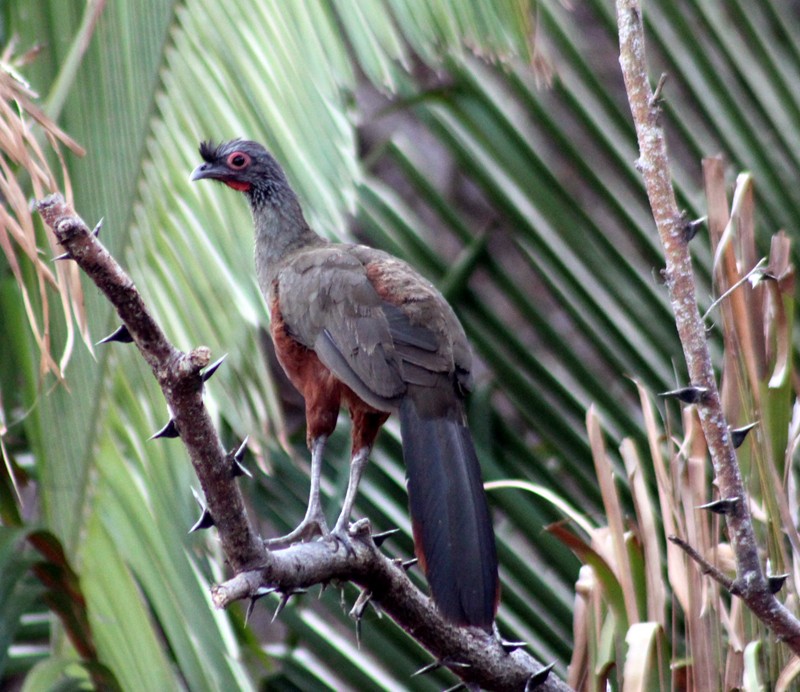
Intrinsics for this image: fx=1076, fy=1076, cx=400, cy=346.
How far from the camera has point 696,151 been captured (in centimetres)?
405

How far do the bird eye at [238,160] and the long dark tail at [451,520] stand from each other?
1378 millimetres

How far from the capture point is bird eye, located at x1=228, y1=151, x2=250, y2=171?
3.74 meters

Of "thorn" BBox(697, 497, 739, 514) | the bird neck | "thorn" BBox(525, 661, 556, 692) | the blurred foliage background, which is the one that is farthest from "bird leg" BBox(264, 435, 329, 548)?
"thorn" BBox(697, 497, 739, 514)

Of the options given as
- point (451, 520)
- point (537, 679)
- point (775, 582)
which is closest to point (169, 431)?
point (451, 520)

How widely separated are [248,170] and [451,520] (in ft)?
6.06

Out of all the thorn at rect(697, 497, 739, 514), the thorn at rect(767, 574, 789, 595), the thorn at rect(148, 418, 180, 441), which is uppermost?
the thorn at rect(148, 418, 180, 441)

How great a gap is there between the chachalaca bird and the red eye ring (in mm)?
24

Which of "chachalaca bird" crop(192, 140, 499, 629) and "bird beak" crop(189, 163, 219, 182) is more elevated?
"bird beak" crop(189, 163, 219, 182)

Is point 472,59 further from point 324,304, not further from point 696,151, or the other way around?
point 324,304

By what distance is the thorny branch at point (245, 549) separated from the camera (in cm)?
156

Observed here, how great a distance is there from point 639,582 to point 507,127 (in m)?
2.04

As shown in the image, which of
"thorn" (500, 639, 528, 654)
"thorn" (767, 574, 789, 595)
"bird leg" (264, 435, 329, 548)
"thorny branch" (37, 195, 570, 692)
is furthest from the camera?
"bird leg" (264, 435, 329, 548)

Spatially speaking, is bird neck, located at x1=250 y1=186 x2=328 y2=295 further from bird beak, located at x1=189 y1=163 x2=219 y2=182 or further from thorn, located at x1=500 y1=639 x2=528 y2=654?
thorn, located at x1=500 y1=639 x2=528 y2=654

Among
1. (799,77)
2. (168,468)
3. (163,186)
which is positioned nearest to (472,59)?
(799,77)
